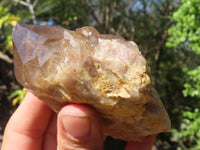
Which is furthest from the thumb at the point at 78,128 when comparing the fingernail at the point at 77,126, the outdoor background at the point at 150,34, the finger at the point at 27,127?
the outdoor background at the point at 150,34

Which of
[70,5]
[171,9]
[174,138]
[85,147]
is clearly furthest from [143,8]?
[85,147]

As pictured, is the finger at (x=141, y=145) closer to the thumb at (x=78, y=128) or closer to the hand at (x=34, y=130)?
the hand at (x=34, y=130)

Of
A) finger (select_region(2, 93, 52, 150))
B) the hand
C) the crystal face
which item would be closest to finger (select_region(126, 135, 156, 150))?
the hand

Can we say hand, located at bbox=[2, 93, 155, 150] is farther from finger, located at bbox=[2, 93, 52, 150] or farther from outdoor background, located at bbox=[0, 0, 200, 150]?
outdoor background, located at bbox=[0, 0, 200, 150]

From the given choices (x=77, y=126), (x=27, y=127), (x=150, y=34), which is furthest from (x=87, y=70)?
(x=150, y=34)

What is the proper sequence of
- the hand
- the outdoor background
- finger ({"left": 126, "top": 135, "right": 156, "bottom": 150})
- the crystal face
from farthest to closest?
the outdoor background
finger ({"left": 126, "top": 135, "right": 156, "bottom": 150})
the hand
the crystal face

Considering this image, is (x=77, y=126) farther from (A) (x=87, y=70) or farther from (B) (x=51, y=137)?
(B) (x=51, y=137)
